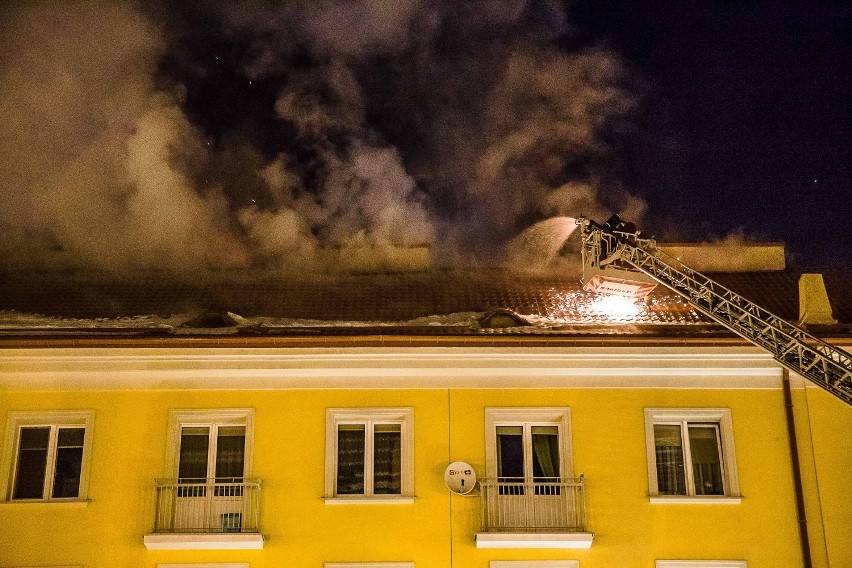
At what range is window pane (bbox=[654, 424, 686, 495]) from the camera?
52.6 feet

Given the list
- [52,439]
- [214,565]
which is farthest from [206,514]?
[52,439]

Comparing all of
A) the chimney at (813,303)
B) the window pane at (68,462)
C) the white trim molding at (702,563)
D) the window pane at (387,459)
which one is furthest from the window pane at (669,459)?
the window pane at (68,462)

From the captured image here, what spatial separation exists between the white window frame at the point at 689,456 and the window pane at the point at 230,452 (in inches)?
254

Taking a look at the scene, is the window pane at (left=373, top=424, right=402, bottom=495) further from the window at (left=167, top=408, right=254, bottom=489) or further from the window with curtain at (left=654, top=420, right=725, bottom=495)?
the window with curtain at (left=654, top=420, right=725, bottom=495)

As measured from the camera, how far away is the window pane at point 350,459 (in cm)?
1597

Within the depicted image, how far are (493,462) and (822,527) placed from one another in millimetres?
5134

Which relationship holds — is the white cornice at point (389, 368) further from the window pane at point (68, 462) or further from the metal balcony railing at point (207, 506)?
the metal balcony railing at point (207, 506)

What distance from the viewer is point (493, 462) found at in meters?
15.9

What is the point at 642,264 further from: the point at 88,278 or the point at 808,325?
the point at 88,278

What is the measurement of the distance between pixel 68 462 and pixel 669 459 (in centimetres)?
958

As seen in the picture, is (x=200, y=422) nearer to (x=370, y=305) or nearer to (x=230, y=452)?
(x=230, y=452)

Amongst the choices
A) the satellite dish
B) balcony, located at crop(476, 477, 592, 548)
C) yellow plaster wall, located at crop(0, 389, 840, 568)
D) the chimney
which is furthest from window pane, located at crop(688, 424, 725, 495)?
the satellite dish

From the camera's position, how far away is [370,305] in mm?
18094

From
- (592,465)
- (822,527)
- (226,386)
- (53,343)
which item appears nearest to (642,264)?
(592,465)
